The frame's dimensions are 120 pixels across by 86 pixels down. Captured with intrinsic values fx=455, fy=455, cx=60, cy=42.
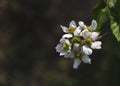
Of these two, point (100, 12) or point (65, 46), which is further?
point (100, 12)

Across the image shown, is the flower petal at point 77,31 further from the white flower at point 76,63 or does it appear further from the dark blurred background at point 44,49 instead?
the dark blurred background at point 44,49

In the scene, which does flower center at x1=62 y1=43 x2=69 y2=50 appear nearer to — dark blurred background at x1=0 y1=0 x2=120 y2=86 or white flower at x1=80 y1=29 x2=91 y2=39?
white flower at x1=80 y1=29 x2=91 y2=39

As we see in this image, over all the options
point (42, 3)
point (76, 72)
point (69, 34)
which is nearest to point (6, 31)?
point (42, 3)

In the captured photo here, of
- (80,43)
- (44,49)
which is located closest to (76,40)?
(80,43)

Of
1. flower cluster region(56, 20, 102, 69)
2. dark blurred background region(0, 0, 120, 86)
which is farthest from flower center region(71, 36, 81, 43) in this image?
dark blurred background region(0, 0, 120, 86)

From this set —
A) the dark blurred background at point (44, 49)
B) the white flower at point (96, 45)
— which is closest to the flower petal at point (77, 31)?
the white flower at point (96, 45)

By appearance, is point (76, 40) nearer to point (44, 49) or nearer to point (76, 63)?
point (76, 63)
